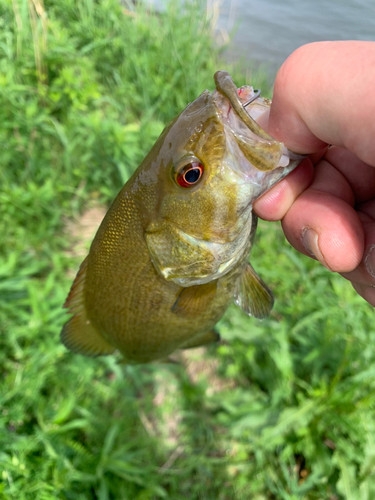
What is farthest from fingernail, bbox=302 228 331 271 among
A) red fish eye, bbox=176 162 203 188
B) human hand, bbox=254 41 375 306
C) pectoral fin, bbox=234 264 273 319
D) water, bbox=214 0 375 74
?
water, bbox=214 0 375 74

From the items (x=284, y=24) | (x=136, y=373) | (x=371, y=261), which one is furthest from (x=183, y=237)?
(x=284, y=24)

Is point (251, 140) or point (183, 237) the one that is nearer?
point (251, 140)

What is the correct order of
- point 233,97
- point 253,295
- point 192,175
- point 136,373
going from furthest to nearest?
point 136,373, point 253,295, point 192,175, point 233,97

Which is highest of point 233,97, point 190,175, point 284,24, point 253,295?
point 284,24

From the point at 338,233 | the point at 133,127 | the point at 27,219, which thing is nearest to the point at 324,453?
the point at 338,233

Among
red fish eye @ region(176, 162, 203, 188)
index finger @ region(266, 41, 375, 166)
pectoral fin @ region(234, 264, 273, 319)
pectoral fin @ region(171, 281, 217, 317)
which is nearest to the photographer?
index finger @ region(266, 41, 375, 166)

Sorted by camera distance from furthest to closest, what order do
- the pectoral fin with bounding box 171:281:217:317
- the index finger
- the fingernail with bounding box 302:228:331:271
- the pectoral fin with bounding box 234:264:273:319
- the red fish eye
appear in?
the pectoral fin with bounding box 234:264:273:319 < the pectoral fin with bounding box 171:281:217:317 < the fingernail with bounding box 302:228:331:271 < the red fish eye < the index finger

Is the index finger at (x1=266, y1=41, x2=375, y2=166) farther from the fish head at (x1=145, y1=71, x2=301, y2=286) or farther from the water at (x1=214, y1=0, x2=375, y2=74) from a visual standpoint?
the water at (x1=214, y1=0, x2=375, y2=74)

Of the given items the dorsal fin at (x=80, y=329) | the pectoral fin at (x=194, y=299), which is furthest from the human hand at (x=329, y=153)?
the dorsal fin at (x=80, y=329)

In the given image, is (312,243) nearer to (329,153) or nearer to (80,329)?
(329,153)
